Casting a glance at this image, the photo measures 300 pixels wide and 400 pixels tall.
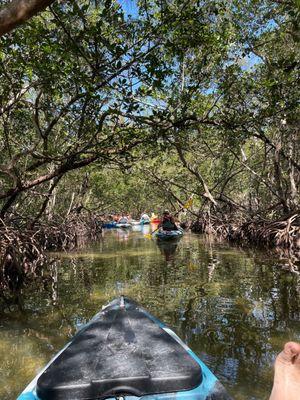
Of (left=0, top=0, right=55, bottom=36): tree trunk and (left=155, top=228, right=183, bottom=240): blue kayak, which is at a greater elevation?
(left=0, top=0, right=55, bottom=36): tree trunk

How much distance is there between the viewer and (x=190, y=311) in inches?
224

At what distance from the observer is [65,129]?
8.16 meters

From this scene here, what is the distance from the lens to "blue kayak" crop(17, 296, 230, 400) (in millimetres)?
2301

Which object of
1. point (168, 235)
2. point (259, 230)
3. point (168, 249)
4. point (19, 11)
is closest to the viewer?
point (19, 11)

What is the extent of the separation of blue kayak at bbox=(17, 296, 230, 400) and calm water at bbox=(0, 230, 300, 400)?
0.86 metres

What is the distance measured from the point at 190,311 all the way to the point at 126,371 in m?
3.36

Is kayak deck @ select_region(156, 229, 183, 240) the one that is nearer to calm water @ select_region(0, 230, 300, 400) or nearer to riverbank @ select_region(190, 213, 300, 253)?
riverbank @ select_region(190, 213, 300, 253)

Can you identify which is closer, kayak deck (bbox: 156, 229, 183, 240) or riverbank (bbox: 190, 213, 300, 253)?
riverbank (bbox: 190, 213, 300, 253)

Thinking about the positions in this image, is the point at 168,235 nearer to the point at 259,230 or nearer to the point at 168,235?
the point at 168,235

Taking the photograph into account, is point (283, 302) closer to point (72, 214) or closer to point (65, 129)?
point (65, 129)

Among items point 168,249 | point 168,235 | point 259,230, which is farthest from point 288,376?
point 168,235

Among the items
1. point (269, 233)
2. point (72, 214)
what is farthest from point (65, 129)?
point (72, 214)

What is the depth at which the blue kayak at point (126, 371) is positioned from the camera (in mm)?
2301

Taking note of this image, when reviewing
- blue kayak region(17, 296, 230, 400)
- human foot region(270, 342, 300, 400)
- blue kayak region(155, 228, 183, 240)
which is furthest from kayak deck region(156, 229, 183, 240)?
human foot region(270, 342, 300, 400)
